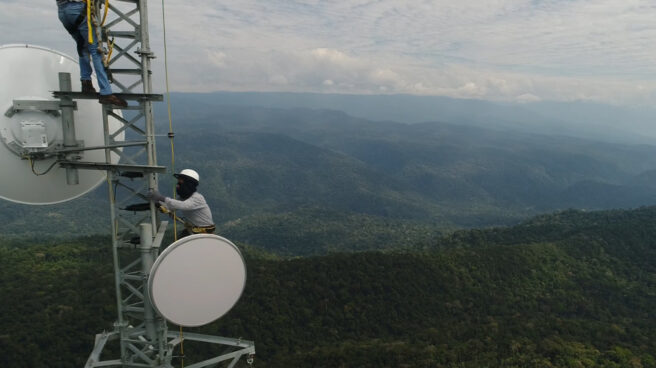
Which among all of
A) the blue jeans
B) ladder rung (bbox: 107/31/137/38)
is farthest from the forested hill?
ladder rung (bbox: 107/31/137/38)

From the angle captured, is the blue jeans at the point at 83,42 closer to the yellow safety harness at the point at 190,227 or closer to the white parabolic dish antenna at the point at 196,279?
the yellow safety harness at the point at 190,227

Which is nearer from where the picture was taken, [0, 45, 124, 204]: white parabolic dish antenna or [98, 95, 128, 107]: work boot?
[98, 95, 128, 107]: work boot

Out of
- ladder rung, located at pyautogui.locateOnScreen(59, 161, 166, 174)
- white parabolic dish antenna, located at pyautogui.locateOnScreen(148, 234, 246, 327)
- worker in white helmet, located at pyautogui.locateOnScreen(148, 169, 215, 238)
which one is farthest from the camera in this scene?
worker in white helmet, located at pyautogui.locateOnScreen(148, 169, 215, 238)

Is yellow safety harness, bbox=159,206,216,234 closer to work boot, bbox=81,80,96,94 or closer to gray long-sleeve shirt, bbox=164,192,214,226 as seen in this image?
gray long-sleeve shirt, bbox=164,192,214,226

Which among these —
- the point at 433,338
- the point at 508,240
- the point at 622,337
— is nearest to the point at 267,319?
the point at 433,338

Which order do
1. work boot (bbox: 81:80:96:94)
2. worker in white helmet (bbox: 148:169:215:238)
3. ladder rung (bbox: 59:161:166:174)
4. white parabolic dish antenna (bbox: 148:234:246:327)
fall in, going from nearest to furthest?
white parabolic dish antenna (bbox: 148:234:246:327) < ladder rung (bbox: 59:161:166:174) < work boot (bbox: 81:80:96:94) < worker in white helmet (bbox: 148:169:215:238)

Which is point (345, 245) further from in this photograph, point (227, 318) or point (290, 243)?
point (227, 318)
